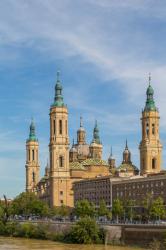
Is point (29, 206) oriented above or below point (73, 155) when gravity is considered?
below

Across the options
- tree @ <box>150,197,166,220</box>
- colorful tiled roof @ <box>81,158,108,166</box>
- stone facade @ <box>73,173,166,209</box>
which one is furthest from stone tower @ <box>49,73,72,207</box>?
tree @ <box>150,197,166,220</box>

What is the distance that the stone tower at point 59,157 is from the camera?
554 feet

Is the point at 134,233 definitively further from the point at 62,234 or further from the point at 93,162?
the point at 93,162

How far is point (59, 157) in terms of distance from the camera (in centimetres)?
16925

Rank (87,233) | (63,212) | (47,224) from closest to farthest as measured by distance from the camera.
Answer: (87,233) < (47,224) < (63,212)

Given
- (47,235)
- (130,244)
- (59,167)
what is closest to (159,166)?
(59,167)

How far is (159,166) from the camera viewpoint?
164500 mm

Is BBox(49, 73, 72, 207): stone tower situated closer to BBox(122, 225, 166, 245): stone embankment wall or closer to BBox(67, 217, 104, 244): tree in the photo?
BBox(67, 217, 104, 244): tree

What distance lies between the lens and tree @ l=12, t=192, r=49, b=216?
145m

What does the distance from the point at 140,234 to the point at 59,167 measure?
87.7 meters

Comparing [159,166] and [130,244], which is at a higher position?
[159,166]

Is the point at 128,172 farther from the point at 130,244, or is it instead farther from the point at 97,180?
the point at 130,244

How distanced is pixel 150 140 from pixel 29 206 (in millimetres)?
35176

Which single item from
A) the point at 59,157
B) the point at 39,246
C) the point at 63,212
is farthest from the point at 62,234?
the point at 59,157
